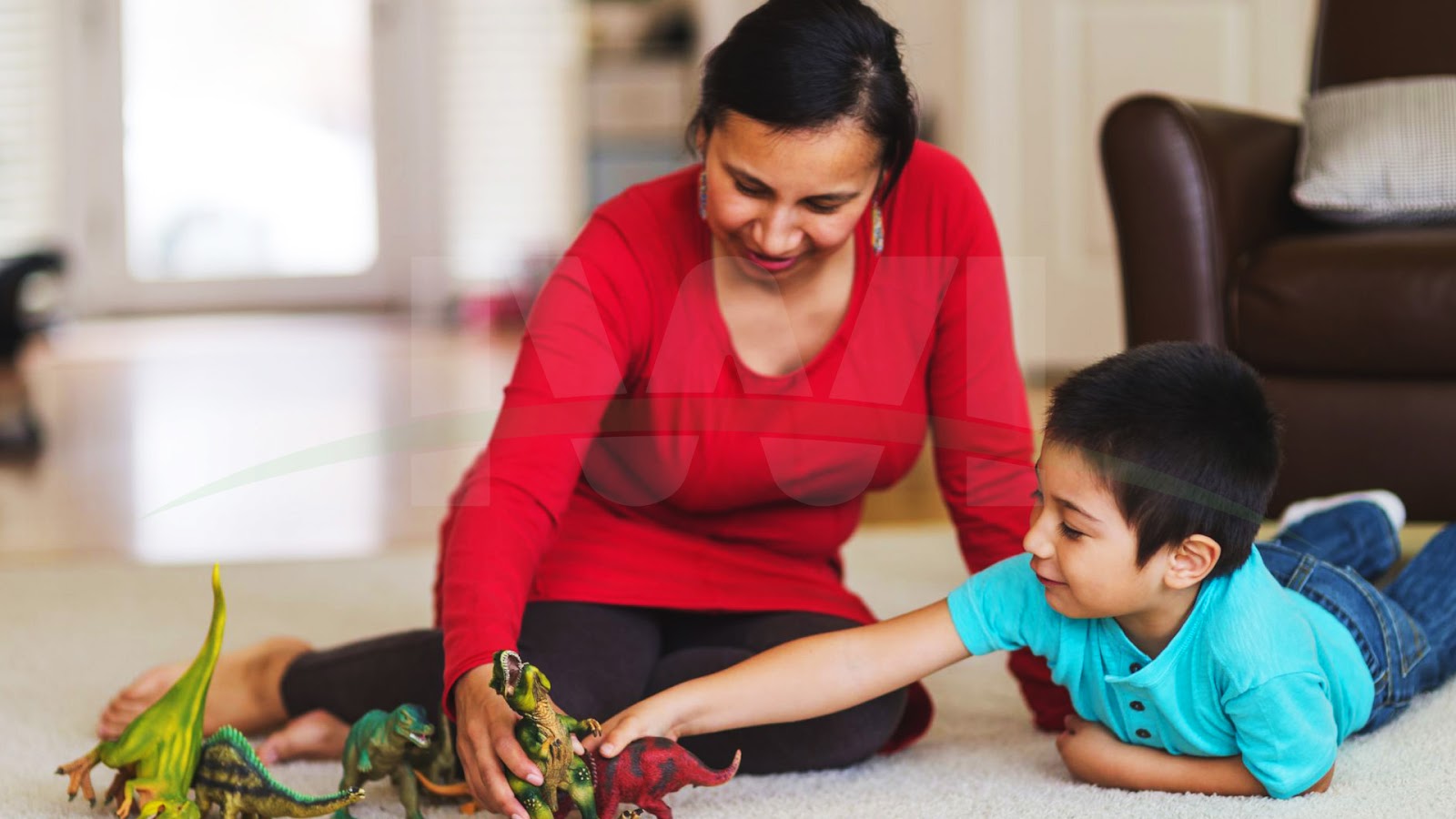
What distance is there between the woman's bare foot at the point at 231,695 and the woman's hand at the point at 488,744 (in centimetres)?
38

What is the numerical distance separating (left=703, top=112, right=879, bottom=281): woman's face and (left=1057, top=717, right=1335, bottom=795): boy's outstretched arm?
415 mm

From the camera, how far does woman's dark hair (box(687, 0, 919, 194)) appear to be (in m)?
1.01

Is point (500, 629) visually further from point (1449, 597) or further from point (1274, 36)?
point (1274, 36)

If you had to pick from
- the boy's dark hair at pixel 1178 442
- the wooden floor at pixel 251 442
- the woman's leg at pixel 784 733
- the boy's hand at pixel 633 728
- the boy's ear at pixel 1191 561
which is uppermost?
the boy's dark hair at pixel 1178 442

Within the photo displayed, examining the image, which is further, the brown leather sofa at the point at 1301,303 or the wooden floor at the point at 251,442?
the wooden floor at the point at 251,442

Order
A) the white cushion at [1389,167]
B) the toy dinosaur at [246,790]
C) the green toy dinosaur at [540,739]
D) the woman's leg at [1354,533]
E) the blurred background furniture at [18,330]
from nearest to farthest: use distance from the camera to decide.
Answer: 1. the green toy dinosaur at [540,739]
2. the toy dinosaur at [246,790]
3. the woman's leg at [1354,533]
4. the white cushion at [1389,167]
5. the blurred background furniture at [18,330]

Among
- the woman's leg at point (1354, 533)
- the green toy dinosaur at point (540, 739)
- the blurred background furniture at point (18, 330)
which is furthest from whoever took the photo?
the blurred background furniture at point (18, 330)

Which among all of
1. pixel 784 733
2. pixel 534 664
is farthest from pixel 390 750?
pixel 784 733

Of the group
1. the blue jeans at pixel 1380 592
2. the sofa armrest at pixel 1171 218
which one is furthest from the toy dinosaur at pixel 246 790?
the sofa armrest at pixel 1171 218

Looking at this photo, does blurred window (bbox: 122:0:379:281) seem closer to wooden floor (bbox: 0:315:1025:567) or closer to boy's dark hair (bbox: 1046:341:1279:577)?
wooden floor (bbox: 0:315:1025:567)

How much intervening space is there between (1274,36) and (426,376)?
2513 mm

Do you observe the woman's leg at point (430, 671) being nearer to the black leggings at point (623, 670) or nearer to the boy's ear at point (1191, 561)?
the black leggings at point (623, 670)

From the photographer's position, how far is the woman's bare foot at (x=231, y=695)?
4.08ft

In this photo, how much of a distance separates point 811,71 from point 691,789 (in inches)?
21.2
